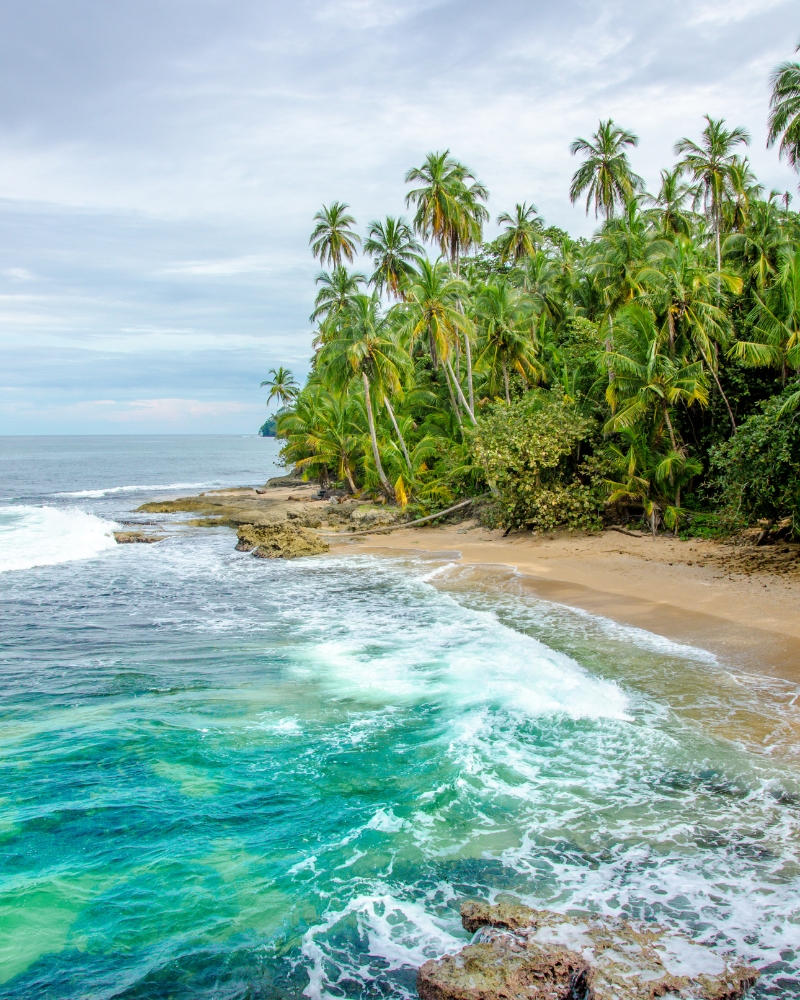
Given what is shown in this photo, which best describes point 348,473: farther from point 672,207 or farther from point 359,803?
point 359,803

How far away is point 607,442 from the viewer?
70.6 ft

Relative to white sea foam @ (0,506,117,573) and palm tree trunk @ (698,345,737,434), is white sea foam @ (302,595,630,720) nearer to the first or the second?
palm tree trunk @ (698,345,737,434)

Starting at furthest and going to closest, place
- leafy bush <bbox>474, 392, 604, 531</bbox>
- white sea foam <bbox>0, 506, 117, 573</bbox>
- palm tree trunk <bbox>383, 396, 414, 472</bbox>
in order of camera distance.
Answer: palm tree trunk <bbox>383, 396, 414, 472</bbox>, white sea foam <bbox>0, 506, 117, 573</bbox>, leafy bush <bbox>474, 392, 604, 531</bbox>

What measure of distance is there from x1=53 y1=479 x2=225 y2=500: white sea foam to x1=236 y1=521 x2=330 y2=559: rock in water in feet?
86.0

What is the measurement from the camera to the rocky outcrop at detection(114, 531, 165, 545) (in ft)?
85.6

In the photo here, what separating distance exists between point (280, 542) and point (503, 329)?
36.8 ft

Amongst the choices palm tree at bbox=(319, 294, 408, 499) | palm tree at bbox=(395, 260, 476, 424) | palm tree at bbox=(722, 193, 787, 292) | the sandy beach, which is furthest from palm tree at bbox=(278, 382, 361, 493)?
palm tree at bbox=(722, 193, 787, 292)

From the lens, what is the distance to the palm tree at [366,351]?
2634 centimetres

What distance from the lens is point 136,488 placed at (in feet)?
182

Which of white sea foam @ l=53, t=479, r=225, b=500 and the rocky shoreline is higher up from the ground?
white sea foam @ l=53, t=479, r=225, b=500

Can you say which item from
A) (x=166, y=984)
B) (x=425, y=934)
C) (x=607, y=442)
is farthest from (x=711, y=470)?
(x=166, y=984)

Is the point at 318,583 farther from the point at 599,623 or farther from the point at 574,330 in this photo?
the point at 574,330

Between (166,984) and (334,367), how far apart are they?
2424 centimetres

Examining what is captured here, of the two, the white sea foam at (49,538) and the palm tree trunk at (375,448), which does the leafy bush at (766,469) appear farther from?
the white sea foam at (49,538)
